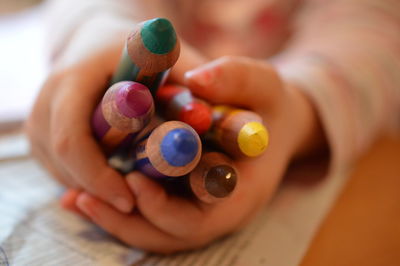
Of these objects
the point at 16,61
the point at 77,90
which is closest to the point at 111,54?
the point at 77,90

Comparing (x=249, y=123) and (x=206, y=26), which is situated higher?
(x=206, y=26)

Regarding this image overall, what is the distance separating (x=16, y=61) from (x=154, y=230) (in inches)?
13.2

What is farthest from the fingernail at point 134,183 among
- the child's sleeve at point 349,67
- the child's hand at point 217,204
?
the child's sleeve at point 349,67

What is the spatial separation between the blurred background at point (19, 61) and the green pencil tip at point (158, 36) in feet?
0.73

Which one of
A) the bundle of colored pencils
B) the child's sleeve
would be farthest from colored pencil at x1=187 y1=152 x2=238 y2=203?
the child's sleeve

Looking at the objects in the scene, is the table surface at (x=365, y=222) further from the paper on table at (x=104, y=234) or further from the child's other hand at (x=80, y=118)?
the child's other hand at (x=80, y=118)

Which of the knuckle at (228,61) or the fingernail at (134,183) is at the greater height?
the knuckle at (228,61)

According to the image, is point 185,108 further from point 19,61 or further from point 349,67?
point 19,61

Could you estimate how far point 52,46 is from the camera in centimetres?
29

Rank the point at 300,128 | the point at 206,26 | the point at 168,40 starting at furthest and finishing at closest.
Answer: the point at 206,26
the point at 300,128
the point at 168,40

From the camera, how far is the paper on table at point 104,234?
180mm

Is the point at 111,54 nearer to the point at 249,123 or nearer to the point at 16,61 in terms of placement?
the point at 249,123

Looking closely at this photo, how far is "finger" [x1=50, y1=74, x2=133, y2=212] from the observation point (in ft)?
0.57

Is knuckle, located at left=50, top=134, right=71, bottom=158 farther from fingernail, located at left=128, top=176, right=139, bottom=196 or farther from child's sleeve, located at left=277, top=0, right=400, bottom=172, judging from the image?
child's sleeve, located at left=277, top=0, right=400, bottom=172
